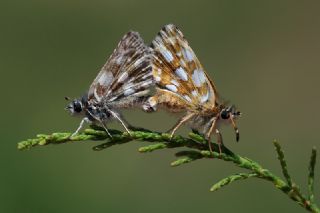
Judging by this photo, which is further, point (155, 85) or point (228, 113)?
point (155, 85)

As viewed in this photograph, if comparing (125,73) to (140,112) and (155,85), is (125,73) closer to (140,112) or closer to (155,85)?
(155,85)

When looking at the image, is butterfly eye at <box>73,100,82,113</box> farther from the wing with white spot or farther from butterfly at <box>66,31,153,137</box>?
the wing with white spot

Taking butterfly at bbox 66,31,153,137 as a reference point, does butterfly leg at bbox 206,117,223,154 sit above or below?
→ below

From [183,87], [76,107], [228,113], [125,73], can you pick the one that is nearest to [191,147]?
[228,113]

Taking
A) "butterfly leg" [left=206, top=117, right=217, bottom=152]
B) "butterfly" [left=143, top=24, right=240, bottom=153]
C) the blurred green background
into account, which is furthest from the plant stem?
the blurred green background

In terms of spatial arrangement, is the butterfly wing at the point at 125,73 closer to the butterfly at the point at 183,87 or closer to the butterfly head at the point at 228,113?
the butterfly at the point at 183,87

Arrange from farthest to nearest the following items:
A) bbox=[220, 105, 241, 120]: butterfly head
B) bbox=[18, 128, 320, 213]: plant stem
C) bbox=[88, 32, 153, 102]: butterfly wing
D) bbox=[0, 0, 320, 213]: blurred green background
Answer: bbox=[0, 0, 320, 213]: blurred green background
bbox=[88, 32, 153, 102]: butterfly wing
bbox=[220, 105, 241, 120]: butterfly head
bbox=[18, 128, 320, 213]: plant stem

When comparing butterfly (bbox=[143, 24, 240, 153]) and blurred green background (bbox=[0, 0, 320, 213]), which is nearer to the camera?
butterfly (bbox=[143, 24, 240, 153])

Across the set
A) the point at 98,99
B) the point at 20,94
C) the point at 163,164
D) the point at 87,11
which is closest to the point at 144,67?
the point at 98,99

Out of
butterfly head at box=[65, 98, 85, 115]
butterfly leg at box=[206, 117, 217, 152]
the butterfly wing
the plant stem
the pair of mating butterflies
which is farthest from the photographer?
the butterfly wing
